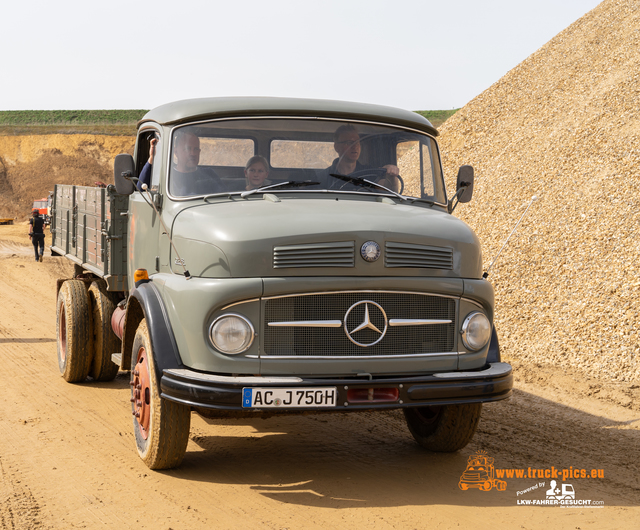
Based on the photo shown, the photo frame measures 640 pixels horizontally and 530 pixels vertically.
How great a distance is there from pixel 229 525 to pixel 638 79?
16899 millimetres

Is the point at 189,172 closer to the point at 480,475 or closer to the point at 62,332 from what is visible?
the point at 480,475

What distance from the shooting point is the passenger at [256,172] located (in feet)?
16.7

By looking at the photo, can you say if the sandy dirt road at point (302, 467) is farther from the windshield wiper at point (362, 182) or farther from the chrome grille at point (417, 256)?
the windshield wiper at point (362, 182)

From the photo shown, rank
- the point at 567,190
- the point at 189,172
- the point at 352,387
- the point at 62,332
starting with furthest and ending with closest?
the point at 567,190
the point at 62,332
the point at 189,172
the point at 352,387

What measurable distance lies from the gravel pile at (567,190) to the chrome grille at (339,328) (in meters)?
5.02

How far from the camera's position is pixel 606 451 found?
18.6 ft

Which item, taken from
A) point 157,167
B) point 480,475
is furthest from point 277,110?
point 480,475

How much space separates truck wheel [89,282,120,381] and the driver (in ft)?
10.4

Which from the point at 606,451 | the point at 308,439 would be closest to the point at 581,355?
the point at 606,451

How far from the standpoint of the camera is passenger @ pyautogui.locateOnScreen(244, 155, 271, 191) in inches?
201

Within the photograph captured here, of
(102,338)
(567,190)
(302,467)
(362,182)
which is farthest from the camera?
(567,190)

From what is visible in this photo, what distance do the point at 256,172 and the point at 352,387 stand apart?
1834 mm

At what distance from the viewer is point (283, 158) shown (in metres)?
5.33

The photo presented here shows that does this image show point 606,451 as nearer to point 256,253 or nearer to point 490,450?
point 490,450
